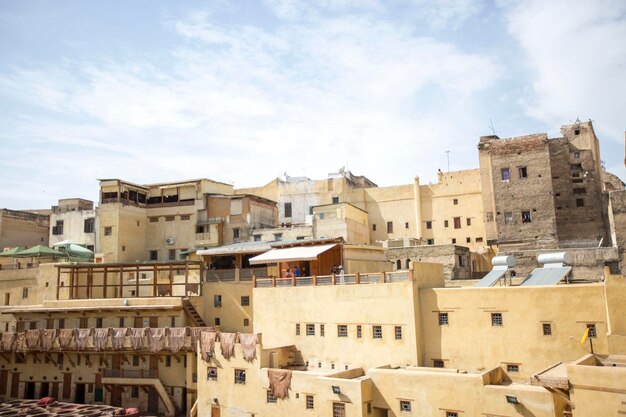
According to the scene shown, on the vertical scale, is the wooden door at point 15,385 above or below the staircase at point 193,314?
below

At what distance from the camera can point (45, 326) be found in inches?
1460

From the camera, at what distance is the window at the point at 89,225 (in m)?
50.7

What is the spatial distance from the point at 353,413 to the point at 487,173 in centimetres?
2992

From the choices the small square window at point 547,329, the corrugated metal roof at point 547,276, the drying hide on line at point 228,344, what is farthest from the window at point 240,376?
the small square window at point 547,329

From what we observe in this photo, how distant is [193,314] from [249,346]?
8.60 metres

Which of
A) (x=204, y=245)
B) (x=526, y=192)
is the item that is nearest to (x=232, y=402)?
(x=204, y=245)

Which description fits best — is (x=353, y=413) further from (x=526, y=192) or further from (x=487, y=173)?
(x=487, y=173)

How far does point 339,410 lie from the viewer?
22.4 metres

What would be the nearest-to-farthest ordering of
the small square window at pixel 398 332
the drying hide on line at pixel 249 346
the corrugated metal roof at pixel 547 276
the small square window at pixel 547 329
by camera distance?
the small square window at pixel 547 329 < the corrugated metal roof at pixel 547 276 < the small square window at pixel 398 332 < the drying hide on line at pixel 249 346

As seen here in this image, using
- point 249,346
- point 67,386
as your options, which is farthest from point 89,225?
point 249,346

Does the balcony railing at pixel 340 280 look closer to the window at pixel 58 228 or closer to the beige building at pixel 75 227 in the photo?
the beige building at pixel 75 227

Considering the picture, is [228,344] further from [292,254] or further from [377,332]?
[377,332]

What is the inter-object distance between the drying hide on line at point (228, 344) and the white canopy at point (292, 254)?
5554mm

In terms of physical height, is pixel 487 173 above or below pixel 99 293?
above
